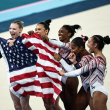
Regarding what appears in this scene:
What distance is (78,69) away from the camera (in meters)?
2.52

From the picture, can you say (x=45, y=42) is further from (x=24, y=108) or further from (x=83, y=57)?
(x=24, y=108)

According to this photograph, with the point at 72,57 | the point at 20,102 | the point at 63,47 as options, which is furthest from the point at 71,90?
the point at 20,102

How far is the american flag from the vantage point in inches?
111

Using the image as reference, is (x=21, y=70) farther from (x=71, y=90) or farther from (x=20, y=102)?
(x=71, y=90)

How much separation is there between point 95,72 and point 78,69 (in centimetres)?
21

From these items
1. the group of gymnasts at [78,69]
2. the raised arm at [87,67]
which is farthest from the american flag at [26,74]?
the raised arm at [87,67]

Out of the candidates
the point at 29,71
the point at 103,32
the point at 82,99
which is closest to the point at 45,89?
the point at 29,71

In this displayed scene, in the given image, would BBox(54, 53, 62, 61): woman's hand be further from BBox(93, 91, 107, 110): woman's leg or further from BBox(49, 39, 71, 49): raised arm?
BBox(93, 91, 107, 110): woman's leg

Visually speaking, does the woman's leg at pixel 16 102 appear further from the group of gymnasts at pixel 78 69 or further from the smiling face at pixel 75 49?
the smiling face at pixel 75 49

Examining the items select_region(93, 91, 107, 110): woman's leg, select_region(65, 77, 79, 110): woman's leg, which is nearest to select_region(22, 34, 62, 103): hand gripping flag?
select_region(65, 77, 79, 110): woman's leg

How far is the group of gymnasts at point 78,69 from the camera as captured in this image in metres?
2.48

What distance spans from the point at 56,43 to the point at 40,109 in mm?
1673

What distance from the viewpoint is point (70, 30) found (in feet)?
10.8

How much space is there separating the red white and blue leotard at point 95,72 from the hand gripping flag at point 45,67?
0.40 meters
